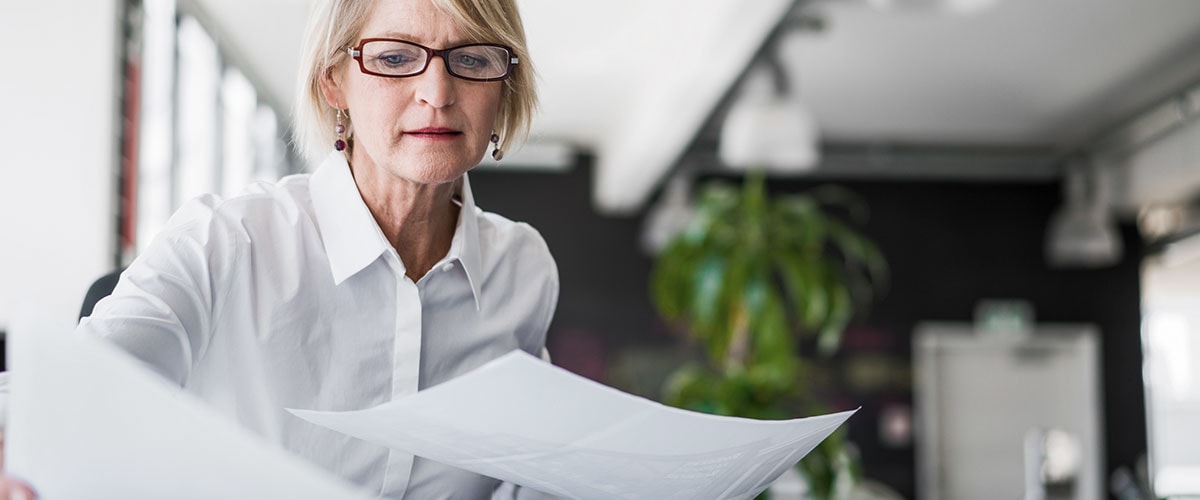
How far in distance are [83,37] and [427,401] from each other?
407cm

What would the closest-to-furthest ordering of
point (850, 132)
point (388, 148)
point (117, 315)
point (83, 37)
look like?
point (117, 315)
point (388, 148)
point (83, 37)
point (850, 132)

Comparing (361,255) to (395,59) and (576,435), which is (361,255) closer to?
(395,59)

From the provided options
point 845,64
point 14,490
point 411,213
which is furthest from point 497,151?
point 845,64

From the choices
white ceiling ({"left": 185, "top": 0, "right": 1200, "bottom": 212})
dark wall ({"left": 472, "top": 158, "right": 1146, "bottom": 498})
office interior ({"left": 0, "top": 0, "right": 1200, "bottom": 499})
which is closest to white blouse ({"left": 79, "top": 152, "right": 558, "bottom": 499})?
office interior ({"left": 0, "top": 0, "right": 1200, "bottom": 499})

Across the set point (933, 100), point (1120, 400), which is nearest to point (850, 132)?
point (933, 100)

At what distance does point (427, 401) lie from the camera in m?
0.65

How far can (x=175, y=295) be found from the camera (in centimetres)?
86

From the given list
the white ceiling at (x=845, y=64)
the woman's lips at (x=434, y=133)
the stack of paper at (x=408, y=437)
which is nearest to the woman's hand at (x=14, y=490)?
the stack of paper at (x=408, y=437)

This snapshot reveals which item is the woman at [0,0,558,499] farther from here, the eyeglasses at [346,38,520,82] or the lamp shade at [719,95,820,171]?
the lamp shade at [719,95,820,171]

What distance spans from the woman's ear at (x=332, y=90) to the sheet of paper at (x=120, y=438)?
22.5 inches

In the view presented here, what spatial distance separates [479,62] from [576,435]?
1.32 feet

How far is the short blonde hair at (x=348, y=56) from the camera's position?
0.98 meters

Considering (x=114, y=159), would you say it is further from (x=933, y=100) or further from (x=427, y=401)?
(x=933, y=100)

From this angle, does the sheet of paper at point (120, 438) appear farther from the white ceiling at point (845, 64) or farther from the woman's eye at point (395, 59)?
the white ceiling at point (845, 64)
